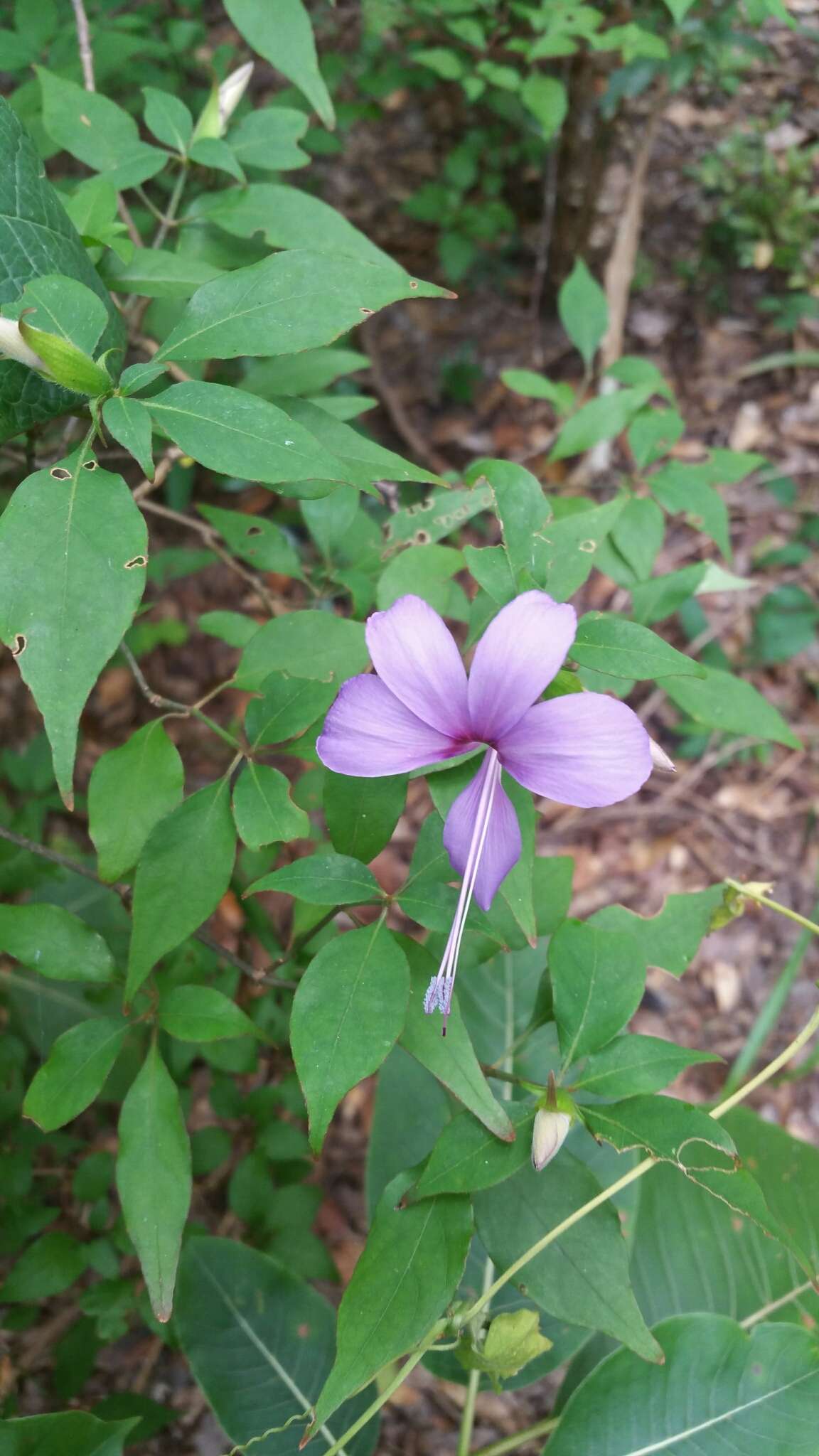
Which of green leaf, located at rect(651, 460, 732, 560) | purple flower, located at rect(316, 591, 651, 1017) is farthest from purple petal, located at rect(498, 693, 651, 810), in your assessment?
green leaf, located at rect(651, 460, 732, 560)

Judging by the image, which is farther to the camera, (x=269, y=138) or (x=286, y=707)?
(x=269, y=138)

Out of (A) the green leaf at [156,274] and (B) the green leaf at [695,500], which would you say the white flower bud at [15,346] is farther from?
(B) the green leaf at [695,500]

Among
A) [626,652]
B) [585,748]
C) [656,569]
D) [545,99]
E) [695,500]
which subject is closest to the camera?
[585,748]

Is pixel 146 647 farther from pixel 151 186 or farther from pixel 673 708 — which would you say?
pixel 673 708

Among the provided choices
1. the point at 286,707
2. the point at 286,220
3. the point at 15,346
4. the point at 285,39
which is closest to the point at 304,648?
the point at 286,707

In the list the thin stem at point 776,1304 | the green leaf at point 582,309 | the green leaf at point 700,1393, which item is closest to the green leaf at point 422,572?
the green leaf at point 582,309

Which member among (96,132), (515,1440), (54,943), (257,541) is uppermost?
(96,132)

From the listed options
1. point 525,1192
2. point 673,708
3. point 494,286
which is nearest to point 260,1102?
point 525,1192

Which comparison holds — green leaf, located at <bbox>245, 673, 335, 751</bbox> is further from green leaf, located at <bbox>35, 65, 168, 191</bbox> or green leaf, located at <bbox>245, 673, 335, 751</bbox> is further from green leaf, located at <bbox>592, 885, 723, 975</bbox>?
green leaf, located at <bbox>35, 65, 168, 191</bbox>

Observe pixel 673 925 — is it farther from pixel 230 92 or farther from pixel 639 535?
pixel 230 92
